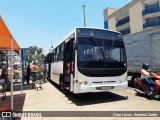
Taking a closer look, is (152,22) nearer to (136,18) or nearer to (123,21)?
(136,18)

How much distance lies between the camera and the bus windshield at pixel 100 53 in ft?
29.6

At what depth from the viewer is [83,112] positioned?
7734 millimetres

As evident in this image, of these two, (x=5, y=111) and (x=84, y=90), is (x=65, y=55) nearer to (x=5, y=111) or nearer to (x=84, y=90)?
(x=84, y=90)

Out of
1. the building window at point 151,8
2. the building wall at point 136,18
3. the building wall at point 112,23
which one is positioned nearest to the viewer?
the building window at point 151,8

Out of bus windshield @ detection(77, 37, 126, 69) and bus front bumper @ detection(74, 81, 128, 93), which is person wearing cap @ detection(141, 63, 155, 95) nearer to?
bus windshield @ detection(77, 37, 126, 69)

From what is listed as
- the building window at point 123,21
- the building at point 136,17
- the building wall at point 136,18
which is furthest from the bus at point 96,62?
the building window at point 123,21

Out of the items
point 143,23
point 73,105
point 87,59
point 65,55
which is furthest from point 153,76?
point 143,23

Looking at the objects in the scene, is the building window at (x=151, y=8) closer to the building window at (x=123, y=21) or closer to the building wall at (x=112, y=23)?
the building window at (x=123, y=21)

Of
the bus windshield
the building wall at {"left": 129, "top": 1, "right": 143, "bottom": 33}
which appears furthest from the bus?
the building wall at {"left": 129, "top": 1, "right": 143, "bottom": 33}

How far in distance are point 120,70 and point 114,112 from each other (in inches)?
98.1

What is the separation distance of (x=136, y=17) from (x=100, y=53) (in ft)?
148

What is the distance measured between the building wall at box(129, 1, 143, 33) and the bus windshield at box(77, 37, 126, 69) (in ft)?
138

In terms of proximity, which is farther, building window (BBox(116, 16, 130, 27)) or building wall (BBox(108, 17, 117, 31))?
building wall (BBox(108, 17, 117, 31))

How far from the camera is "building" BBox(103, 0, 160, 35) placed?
153 ft
